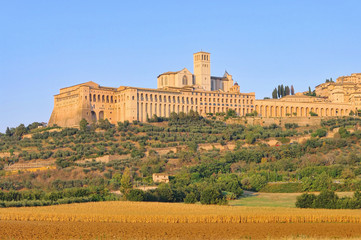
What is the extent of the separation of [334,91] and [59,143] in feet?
163

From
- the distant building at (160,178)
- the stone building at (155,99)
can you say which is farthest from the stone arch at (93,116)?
the distant building at (160,178)

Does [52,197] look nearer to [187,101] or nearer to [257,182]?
[257,182]

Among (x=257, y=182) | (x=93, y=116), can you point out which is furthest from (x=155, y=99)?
(x=257, y=182)

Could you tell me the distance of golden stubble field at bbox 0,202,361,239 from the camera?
29344mm

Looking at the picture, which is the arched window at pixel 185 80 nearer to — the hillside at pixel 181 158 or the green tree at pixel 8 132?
the hillside at pixel 181 158

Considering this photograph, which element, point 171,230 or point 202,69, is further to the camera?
point 202,69

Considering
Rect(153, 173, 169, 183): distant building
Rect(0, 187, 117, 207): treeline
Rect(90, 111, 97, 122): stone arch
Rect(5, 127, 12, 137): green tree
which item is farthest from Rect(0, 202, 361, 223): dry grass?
Rect(5, 127, 12, 137): green tree

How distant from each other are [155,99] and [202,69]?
12930mm

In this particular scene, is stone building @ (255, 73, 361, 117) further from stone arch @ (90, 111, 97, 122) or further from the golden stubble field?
the golden stubble field

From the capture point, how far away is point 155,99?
8606 cm

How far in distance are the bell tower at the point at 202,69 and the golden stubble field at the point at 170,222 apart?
2192 inches

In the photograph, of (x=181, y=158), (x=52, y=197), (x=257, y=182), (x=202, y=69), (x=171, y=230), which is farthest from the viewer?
(x=202, y=69)

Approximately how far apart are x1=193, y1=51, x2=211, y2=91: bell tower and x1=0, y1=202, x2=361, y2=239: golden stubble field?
55666 mm

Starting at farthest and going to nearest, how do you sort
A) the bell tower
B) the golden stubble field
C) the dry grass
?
the bell tower < the dry grass < the golden stubble field
